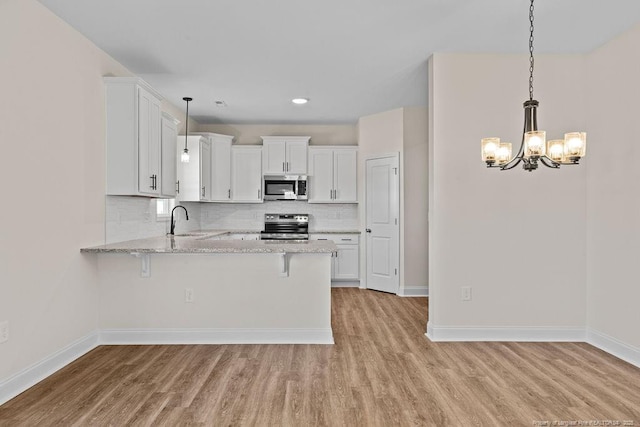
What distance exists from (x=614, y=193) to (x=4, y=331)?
466 centimetres

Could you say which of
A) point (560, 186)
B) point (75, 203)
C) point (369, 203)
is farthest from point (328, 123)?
point (75, 203)

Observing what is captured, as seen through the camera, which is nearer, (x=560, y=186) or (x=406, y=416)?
(x=406, y=416)

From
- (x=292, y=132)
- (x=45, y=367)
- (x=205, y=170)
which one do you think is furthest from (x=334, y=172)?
(x=45, y=367)

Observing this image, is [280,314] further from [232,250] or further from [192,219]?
[192,219]

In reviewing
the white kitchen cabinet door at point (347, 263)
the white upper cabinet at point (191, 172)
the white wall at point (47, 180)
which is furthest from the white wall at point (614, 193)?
the white upper cabinet at point (191, 172)

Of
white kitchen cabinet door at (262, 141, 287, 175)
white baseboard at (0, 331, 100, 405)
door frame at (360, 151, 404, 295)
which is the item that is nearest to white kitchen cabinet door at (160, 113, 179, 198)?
white baseboard at (0, 331, 100, 405)

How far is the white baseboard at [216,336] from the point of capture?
3.72 m

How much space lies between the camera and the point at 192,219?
6465 mm

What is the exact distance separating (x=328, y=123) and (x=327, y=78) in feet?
7.64

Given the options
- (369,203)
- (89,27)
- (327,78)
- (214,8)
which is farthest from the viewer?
(369,203)

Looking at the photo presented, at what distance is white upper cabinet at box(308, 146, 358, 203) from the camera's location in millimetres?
6613

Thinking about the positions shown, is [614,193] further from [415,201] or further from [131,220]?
[131,220]

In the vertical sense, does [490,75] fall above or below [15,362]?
above

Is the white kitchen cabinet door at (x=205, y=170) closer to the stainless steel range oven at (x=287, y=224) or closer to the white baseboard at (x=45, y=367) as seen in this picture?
the stainless steel range oven at (x=287, y=224)
